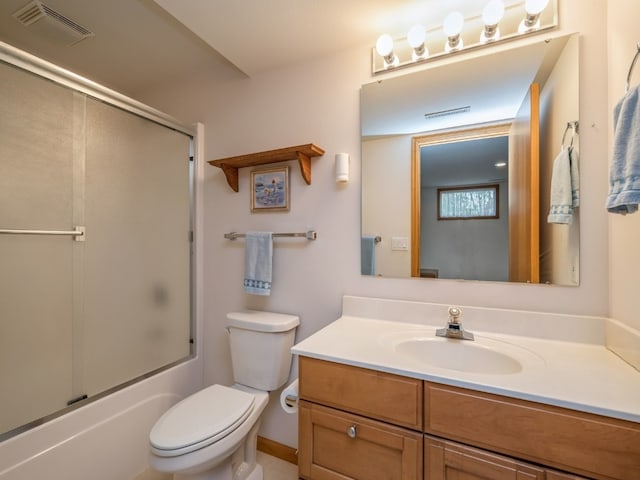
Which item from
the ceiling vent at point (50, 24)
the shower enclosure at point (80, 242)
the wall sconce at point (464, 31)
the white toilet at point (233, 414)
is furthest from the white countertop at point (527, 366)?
the ceiling vent at point (50, 24)

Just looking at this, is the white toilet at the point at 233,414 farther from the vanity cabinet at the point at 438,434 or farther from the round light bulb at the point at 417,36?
the round light bulb at the point at 417,36

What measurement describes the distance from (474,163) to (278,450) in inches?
71.1

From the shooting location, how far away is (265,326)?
1494mm

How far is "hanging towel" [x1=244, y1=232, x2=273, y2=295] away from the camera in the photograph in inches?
64.0

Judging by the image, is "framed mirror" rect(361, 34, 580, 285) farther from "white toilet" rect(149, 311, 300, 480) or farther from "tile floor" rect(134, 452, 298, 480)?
"tile floor" rect(134, 452, 298, 480)

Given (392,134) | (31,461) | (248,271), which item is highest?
(392,134)

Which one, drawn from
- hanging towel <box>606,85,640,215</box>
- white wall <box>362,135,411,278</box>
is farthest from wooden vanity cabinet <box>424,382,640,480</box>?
white wall <box>362,135,411,278</box>

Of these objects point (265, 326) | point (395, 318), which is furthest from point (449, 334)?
point (265, 326)

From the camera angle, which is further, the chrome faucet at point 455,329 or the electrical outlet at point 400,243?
the electrical outlet at point 400,243

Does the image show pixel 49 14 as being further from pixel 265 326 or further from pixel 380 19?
pixel 265 326

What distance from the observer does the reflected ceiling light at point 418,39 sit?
50.6 inches

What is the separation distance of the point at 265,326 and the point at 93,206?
1030mm

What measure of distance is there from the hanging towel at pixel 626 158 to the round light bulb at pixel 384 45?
35.4 inches

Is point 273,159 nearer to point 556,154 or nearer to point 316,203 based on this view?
point 316,203
